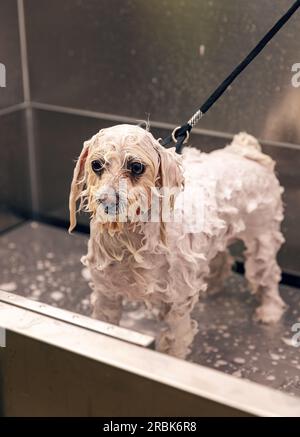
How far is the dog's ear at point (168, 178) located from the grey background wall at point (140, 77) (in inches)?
21.6

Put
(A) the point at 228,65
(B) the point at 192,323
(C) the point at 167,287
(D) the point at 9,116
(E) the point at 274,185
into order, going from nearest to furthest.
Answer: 1. (C) the point at 167,287
2. (B) the point at 192,323
3. (E) the point at 274,185
4. (A) the point at 228,65
5. (D) the point at 9,116

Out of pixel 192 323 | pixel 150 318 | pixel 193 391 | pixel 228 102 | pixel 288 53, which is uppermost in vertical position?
pixel 288 53

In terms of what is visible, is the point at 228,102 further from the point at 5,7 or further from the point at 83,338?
the point at 83,338

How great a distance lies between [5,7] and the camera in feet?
6.25

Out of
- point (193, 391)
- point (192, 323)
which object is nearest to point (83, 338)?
point (193, 391)

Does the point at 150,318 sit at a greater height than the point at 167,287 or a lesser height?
lesser

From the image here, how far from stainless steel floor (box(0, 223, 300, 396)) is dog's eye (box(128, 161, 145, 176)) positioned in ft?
1.97

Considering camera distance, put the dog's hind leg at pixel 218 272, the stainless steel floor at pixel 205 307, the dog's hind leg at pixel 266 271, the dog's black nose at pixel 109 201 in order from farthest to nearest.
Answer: the dog's hind leg at pixel 218 272 → the dog's hind leg at pixel 266 271 → the stainless steel floor at pixel 205 307 → the dog's black nose at pixel 109 201

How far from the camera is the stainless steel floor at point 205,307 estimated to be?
61.2 inches

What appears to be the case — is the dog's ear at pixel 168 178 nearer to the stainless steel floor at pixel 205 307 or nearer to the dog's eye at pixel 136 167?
the dog's eye at pixel 136 167

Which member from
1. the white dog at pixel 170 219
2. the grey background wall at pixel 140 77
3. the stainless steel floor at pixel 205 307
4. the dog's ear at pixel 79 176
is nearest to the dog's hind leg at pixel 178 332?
the white dog at pixel 170 219

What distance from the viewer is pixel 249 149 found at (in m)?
1.64

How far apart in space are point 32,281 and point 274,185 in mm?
756

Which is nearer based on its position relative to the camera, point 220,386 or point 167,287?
point 220,386
